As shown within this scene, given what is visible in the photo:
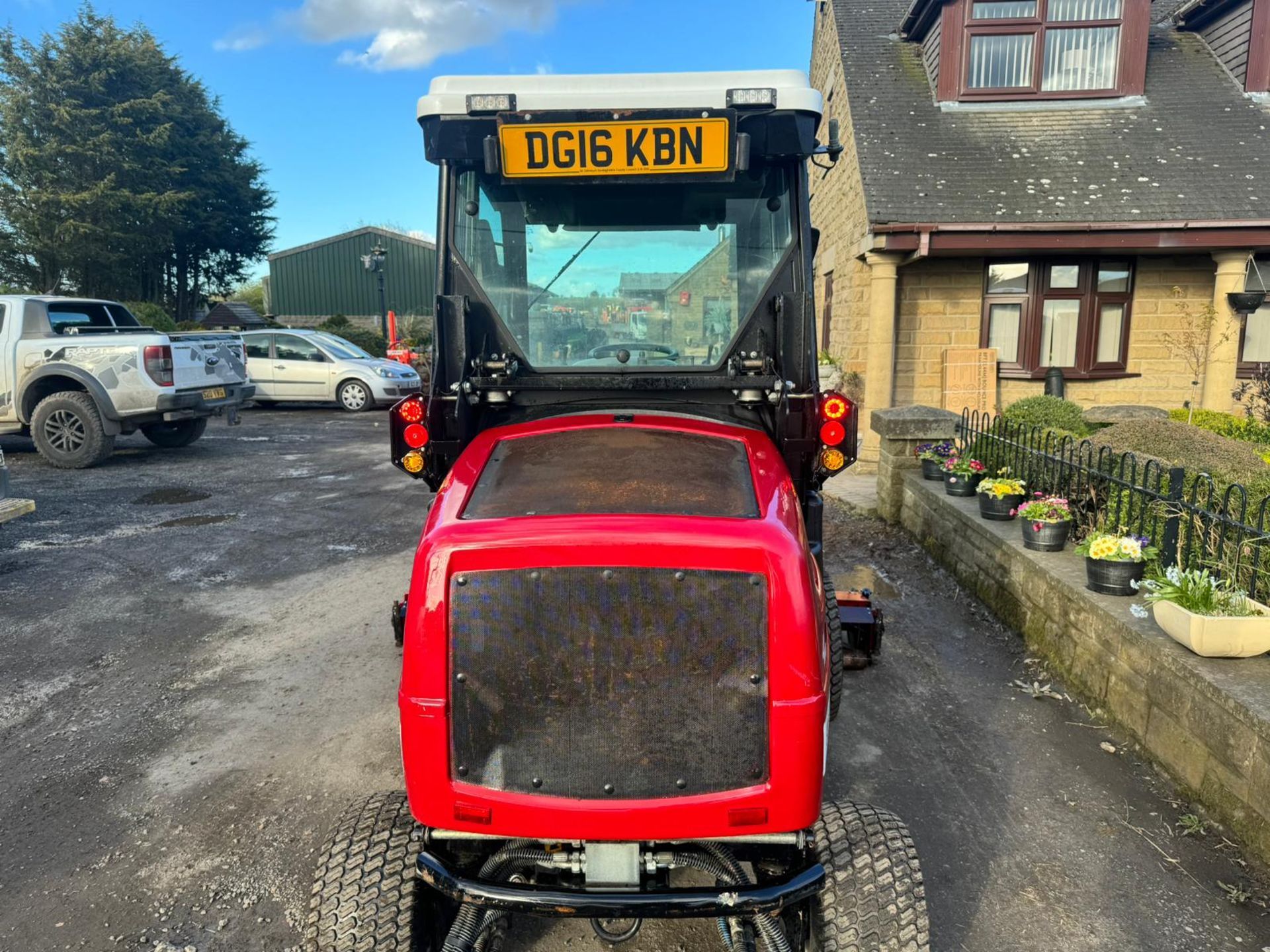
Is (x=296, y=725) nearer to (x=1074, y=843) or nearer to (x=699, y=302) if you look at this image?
(x=699, y=302)

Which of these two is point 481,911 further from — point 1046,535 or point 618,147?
point 1046,535

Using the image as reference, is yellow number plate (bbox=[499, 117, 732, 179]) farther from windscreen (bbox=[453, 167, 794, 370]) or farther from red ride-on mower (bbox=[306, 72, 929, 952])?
red ride-on mower (bbox=[306, 72, 929, 952])

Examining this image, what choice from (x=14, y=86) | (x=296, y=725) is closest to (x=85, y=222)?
(x=14, y=86)

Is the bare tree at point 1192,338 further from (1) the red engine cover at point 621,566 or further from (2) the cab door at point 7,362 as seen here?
(2) the cab door at point 7,362

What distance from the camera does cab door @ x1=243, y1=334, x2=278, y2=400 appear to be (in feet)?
53.6

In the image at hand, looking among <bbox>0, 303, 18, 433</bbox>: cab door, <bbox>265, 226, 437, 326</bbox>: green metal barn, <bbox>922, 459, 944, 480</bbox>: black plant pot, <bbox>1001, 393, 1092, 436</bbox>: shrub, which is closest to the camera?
<bbox>922, 459, 944, 480</bbox>: black plant pot

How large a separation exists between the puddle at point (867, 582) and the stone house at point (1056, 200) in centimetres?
492

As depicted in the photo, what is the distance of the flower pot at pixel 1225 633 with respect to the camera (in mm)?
3295

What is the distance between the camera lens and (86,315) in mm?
11320

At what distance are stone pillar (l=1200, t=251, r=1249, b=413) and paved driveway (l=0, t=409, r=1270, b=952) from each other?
6.94 m

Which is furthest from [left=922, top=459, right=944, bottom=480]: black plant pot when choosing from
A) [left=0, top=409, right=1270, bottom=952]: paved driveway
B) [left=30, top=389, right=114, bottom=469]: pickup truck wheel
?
[left=30, top=389, right=114, bottom=469]: pickup truck wheel

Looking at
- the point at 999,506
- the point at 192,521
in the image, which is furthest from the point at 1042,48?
the point at 192,521

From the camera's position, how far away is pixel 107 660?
4.79m

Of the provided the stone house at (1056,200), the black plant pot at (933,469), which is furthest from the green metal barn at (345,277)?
the black plant pot at (933,469)
